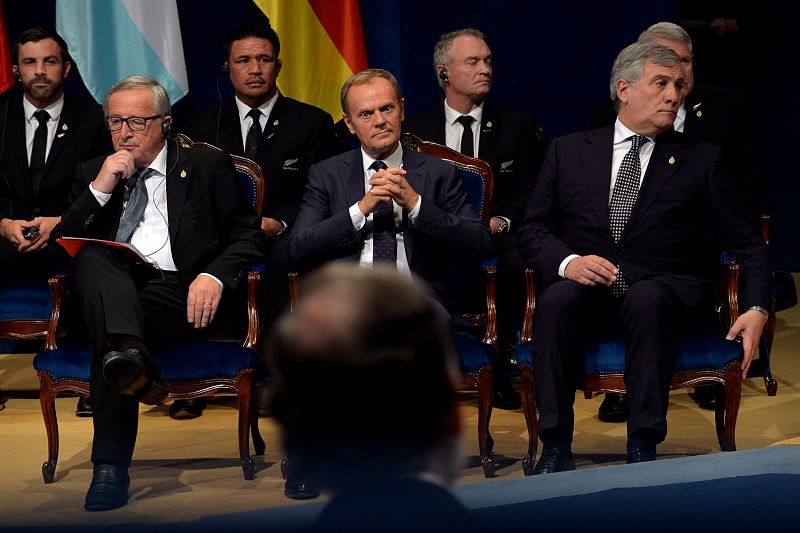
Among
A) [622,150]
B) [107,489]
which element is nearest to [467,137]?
[622,150]

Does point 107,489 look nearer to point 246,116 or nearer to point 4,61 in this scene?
point 246,116

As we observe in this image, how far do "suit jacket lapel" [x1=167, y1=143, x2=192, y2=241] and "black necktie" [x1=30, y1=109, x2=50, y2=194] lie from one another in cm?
98

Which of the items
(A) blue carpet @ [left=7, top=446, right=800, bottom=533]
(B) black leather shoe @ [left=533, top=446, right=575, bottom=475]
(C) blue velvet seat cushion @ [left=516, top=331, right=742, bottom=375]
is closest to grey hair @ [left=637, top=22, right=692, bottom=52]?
(C) blue velvet seat cushion @ [left=516, top=331, right=742, bottom=375]

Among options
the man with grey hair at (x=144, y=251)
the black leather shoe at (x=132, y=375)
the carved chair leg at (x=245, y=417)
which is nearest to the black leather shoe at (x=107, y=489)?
the man with grey hair at (x=144, y=251)

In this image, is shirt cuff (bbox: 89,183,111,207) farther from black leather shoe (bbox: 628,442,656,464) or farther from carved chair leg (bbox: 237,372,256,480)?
black leather shoe (bbox: 628,442,656,464)

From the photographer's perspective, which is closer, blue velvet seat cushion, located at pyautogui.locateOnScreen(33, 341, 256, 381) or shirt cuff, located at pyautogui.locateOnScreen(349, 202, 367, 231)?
blue velvet seat cushion, located at pyautogui.locateOnScreen(33, 341, 256, 381)

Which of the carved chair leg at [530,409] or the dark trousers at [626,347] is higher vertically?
the dark trousers at [626,347]

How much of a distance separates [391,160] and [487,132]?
86cm

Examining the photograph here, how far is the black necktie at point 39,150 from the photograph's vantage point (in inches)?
190

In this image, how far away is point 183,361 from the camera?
3.63 m

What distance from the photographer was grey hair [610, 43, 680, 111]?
382cm

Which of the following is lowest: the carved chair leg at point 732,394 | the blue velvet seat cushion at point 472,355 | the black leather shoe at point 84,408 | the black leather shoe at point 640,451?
the black leather shoe at point 84,408

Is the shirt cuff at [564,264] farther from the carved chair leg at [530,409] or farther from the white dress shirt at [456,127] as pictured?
the white dress shirt at [456,127]

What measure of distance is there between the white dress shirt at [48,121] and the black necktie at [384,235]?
167cm
